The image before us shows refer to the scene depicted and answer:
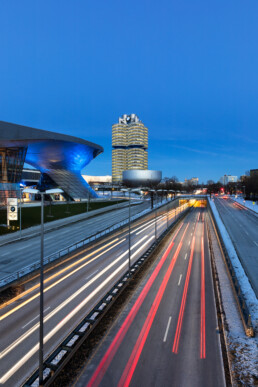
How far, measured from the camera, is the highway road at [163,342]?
10232mm

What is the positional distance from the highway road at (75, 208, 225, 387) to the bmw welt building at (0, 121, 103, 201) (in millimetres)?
58900

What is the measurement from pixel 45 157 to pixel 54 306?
259ft

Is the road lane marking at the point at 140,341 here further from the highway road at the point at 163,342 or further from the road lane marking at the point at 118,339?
the road lane marking at the point at 118,339

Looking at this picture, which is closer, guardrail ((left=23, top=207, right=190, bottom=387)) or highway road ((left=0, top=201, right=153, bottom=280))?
guardrail ((left=23, top=207, right=190, bottom=387))

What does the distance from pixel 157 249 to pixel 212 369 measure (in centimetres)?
2213

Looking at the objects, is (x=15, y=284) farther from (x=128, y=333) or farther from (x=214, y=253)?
(x=214, y=253)

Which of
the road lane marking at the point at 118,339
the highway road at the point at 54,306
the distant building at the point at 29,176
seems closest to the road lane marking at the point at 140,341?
the road lane marking at the point at 118,339

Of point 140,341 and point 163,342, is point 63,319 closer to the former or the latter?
point 140,341

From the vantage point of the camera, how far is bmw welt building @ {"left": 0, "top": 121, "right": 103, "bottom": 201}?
2554 inches

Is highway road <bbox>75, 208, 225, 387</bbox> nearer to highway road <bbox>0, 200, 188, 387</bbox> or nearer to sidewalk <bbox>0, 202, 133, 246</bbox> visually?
highway road <bbox>0, 200, 188, 387</bbox>

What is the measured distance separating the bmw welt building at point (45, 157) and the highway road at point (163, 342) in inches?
2319

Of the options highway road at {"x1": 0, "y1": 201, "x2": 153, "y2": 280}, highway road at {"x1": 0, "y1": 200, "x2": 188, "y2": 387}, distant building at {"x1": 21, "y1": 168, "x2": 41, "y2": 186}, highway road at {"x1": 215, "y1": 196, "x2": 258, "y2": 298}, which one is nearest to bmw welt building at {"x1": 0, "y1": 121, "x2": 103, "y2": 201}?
highway road at {"x1": 0, "y1": 201, "x2": 153, "y2": 280}

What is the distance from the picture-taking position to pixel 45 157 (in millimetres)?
87625

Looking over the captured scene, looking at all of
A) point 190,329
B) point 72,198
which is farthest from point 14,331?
point 72,198
